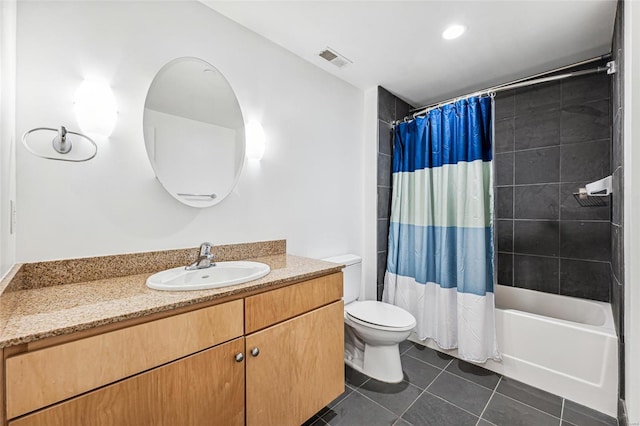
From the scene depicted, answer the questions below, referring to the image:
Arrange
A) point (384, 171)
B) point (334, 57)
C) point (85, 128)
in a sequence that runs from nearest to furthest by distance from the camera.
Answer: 1. point (85, 128)
2. point (334, 57)
3. point (384, 171)

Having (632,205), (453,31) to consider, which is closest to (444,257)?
(632,205)

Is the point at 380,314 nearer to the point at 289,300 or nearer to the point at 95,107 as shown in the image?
the point at 289,300

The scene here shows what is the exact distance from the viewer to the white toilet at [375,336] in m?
1.72

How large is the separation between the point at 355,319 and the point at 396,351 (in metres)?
0.35

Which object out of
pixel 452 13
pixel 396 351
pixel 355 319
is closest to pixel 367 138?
pixel 452 13

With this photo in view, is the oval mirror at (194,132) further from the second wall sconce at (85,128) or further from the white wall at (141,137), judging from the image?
the second wall sconce at (85,128)

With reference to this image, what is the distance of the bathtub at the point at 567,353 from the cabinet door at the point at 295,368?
1.24m

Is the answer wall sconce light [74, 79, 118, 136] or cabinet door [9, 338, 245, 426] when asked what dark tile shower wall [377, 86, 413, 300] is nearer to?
cabinet door [9, 338, 245, 426]

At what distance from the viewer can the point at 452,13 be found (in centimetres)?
153

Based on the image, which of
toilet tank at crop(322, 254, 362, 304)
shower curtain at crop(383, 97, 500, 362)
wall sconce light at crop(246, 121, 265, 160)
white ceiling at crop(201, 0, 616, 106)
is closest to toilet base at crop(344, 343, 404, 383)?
toilet tank at crop(322, 254, 362, 304)

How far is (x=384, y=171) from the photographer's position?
2.51m

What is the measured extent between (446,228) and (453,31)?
1337mm

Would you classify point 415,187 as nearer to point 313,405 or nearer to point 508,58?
point 508,58

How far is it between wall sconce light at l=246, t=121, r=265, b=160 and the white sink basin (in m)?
0.67
